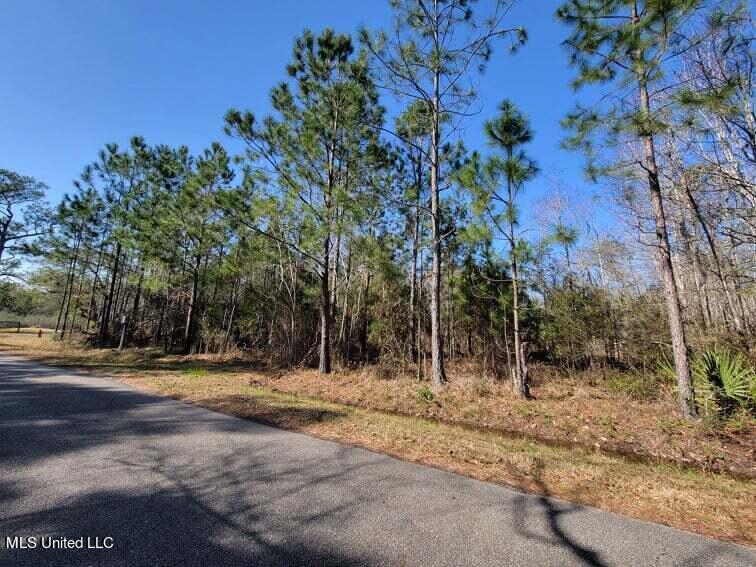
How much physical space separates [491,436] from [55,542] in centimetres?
532

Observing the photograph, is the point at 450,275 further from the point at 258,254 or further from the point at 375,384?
the point at 258,254

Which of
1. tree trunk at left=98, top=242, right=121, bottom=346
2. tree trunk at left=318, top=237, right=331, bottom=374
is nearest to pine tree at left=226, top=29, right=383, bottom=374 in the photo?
tree trunk at left=318, top=237, right=331, bottom=374

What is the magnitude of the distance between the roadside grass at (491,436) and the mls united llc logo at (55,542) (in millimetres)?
2846

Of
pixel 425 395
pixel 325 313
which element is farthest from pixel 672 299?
pixel 325 313

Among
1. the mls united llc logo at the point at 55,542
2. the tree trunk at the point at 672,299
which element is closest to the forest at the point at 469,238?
the tree trunk at the point at 672,299

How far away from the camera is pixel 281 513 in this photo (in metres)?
2.56

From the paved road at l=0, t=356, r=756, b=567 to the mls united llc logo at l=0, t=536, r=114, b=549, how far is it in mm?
43

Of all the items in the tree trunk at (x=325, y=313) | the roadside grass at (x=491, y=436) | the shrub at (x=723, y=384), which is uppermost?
the tree trunk at (x=325, y=313)

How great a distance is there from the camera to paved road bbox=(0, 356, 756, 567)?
214 centimetres

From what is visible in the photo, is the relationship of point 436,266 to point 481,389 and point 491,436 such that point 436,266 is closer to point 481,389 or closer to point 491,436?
point 481,389

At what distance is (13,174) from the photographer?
19.8m

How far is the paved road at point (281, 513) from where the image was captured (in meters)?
2.14

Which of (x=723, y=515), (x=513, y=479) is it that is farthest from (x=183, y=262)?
(x=723, y=515)

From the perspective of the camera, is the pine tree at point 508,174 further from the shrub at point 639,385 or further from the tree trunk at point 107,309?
the tree trunk at point 107,309
